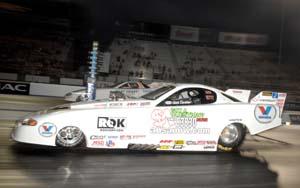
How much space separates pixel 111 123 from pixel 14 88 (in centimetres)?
1616

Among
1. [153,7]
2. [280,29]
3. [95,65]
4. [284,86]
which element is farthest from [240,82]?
[95,65]

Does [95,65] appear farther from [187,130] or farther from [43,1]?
[43,1]

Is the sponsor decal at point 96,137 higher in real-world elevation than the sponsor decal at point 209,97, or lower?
lower

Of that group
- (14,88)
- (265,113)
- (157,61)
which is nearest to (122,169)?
(265,113)

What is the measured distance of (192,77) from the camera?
104 feet

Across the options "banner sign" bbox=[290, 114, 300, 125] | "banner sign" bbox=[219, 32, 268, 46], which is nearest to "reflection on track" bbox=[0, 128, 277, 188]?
"banner sign" bbox=[290, 114, 300, 125]

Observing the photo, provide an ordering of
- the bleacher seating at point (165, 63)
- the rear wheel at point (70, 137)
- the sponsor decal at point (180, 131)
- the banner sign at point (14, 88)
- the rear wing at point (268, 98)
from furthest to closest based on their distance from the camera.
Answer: the bleacher seating at point (165, 63)
the banner sign at point (14, 88)
the rear wing at point (268, 98)
the sponsor decal at point (180, 131)
the rear wheel at point (70, 137)

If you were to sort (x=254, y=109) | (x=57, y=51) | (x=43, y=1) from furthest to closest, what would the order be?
(x=57, y=51) < (x=43, y=1) < (x=254, y=109)

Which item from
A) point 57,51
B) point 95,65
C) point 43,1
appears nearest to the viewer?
point 95,65

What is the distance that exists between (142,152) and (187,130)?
0.93m

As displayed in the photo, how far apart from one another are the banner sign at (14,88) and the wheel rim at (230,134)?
53.0 feet

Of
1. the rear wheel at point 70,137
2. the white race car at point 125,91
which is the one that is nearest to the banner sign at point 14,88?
the white race car at point 125,91

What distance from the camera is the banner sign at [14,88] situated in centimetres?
2122

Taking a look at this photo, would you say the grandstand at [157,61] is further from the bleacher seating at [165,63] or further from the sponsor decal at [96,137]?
the sponsor decal at [96,137]
